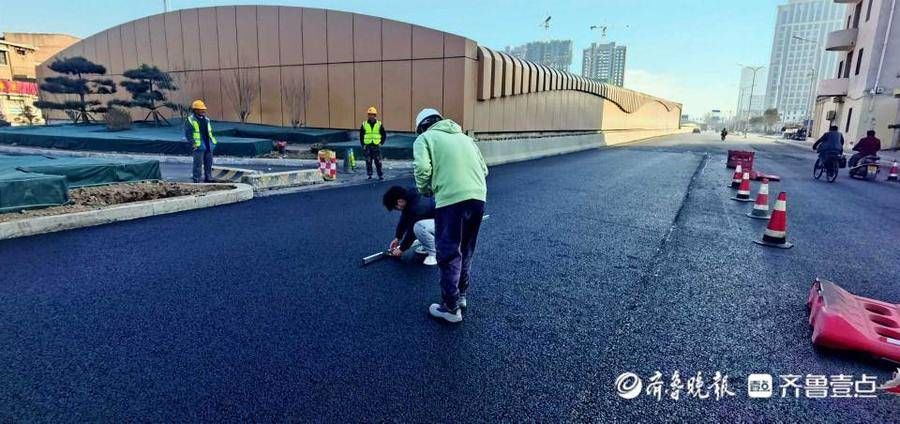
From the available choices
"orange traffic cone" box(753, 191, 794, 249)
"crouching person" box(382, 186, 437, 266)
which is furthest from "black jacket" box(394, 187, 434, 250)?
"orange traffic cone" box(753, 191, 794, 249)

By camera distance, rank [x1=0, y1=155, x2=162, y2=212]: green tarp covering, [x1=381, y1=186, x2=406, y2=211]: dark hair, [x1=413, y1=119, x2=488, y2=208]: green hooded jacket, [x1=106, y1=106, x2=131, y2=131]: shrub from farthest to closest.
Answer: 1. [x1=106, y1=106, x2=131, y2=131]: shrub
2. [x1=0, y1=155, x2=162, y2=212]: green tarp covering
3. [x1=381, y1=186, x2=406, y2=211]: dark hair
4. [x1=413, y1=119, x2=488, y2=208]: green hooded jacket

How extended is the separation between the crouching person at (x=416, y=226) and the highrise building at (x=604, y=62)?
99346mm

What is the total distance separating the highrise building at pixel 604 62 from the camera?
315ft

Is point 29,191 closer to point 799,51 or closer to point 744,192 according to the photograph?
point 744,192

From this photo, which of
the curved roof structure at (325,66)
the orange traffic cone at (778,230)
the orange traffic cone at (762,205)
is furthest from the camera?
the curved roof structure at (325,66)

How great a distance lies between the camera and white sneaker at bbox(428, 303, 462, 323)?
11.7 feet

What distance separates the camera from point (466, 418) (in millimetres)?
2410

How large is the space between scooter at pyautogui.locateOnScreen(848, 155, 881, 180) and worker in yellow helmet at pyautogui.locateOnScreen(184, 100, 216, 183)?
753 inches

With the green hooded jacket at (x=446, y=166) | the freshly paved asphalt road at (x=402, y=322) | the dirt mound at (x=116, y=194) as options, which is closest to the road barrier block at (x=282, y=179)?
the dirt mound at (x=116, y=194)

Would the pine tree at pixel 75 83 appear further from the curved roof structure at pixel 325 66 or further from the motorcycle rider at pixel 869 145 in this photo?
the motorcycle rider at pixel 869 145

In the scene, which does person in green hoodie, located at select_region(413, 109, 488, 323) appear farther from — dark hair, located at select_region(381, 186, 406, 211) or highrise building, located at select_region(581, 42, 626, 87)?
highrise building, located at select_region(581, 42, 626, 87)

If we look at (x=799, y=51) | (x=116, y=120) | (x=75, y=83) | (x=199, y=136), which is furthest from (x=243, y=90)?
(x=799, y=51)

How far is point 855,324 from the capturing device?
312 cm

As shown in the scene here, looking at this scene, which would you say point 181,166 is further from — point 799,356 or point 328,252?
Result: point 799,356
